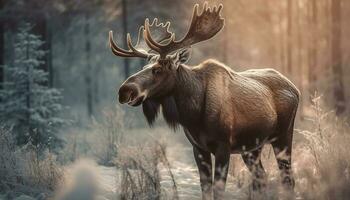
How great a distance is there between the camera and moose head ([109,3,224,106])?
639 cm

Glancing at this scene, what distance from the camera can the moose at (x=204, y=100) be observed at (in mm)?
6648

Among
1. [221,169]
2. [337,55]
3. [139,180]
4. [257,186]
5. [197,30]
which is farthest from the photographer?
[337,55]

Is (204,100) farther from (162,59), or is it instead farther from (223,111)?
(162,59)

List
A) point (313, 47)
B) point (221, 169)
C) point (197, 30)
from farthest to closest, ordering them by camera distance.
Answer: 1. point (313, 47)
2. point (197, 30)
3. point (221, 169)

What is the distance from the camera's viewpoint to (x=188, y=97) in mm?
6785

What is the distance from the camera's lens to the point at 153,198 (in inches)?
272

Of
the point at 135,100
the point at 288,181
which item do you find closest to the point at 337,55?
the point at 288,181

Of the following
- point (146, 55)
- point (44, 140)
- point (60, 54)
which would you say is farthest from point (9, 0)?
point (60, 54)

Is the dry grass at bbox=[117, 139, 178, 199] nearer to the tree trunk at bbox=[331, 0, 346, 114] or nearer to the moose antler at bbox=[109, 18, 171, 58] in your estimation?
the moose antler at bbox=[109, 18, 171, 58]

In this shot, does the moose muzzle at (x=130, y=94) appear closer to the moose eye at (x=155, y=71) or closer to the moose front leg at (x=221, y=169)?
the moose eye at (x=155, y=71)

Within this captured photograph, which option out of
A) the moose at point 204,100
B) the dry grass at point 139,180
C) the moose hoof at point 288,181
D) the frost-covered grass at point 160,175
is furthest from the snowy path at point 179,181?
the moose at point 204,100

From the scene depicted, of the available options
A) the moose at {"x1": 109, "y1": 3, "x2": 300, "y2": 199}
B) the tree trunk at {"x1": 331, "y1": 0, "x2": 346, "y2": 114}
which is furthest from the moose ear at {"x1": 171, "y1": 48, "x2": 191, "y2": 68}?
the tree trunk at {"x1": 331, "y1": 0, "x2": 346, "y2": 114}

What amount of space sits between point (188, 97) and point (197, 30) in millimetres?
849

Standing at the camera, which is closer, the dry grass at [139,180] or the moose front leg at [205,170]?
the dry grass at [139,180]
